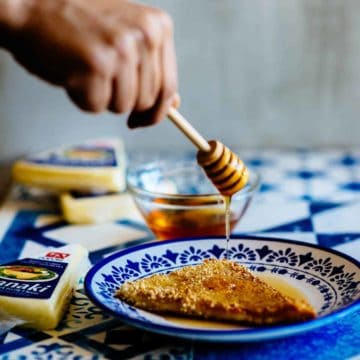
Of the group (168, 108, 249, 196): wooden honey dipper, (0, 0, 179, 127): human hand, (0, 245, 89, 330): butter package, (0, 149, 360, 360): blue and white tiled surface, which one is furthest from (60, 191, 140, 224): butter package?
(0, 0, 179, 127): human hand

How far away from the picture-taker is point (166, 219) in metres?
1.04

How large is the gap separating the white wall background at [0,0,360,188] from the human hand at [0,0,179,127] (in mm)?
764

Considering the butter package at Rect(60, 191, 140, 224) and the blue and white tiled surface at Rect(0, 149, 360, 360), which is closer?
the blue and white tiled surface at Rect(0, 149, 360, 360)

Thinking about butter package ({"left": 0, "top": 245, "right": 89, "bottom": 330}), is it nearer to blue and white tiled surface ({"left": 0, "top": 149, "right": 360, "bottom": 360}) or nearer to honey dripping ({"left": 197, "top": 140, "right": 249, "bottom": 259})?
blue and white tiled surface ({"left": 0, "top": 149, "right": 360, "bottom": 360})

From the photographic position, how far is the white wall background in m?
1.46

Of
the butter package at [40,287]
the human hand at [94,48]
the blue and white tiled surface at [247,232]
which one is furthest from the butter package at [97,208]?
the human hand at [94,48]

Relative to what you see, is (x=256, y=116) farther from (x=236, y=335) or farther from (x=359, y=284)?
(x=236, y=335)

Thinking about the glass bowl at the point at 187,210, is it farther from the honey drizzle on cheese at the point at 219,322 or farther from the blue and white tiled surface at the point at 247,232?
the honey drizzle on cheese at the point at 219,322

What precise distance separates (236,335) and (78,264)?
0.82 ft

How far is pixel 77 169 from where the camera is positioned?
1.23m

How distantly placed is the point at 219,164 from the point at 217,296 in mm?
126

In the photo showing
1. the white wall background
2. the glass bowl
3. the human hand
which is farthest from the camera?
the white wall background

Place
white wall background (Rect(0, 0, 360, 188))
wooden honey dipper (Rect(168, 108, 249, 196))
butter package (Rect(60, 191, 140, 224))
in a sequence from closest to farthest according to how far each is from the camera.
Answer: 1. wooden honey dipper (Rect(168, 108, 249, 196))
2. butter package (Rect(60, 191, 140, 224))
3. white wall background (Rect(0, 0, 360, 188))

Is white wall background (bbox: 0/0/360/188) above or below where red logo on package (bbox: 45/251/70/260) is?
above
